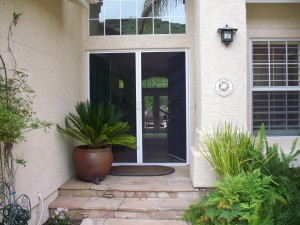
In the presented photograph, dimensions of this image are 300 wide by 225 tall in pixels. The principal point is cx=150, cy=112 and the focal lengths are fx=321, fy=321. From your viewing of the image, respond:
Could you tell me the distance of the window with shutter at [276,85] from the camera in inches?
244

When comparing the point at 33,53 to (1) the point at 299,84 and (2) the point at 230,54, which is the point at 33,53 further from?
(1) the point at 299,84

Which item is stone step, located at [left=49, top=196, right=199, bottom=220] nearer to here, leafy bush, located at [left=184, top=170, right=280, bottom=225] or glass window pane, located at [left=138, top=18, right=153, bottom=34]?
leafy bush, located at [left=184, top=170, right=280, bottom=225]

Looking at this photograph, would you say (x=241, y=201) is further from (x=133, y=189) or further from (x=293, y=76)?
(x=293, y=76)

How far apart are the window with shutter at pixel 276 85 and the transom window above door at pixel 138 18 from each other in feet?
5.82

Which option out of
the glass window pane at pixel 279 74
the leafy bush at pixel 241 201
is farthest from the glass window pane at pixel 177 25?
the leafy bush at pixel 241 201

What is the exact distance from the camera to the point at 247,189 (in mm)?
4059

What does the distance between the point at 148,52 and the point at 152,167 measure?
249 centimetres

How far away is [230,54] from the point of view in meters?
5.24

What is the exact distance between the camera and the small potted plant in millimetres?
5465

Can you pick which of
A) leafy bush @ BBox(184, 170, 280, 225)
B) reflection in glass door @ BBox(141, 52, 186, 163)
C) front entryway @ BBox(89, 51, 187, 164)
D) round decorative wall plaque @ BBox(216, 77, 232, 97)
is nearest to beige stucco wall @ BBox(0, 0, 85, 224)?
front entryway @ BBox(89, 51, 187, 164)

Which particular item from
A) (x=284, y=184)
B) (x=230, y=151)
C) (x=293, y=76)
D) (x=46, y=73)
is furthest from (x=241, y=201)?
(x=46, y=73)

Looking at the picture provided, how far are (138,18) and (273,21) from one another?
9.05 feet

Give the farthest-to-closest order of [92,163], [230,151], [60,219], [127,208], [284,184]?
[92,163] < [127,208] < [230,151] < [60,219] < [284,184]

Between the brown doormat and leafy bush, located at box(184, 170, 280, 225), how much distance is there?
6.94ft
